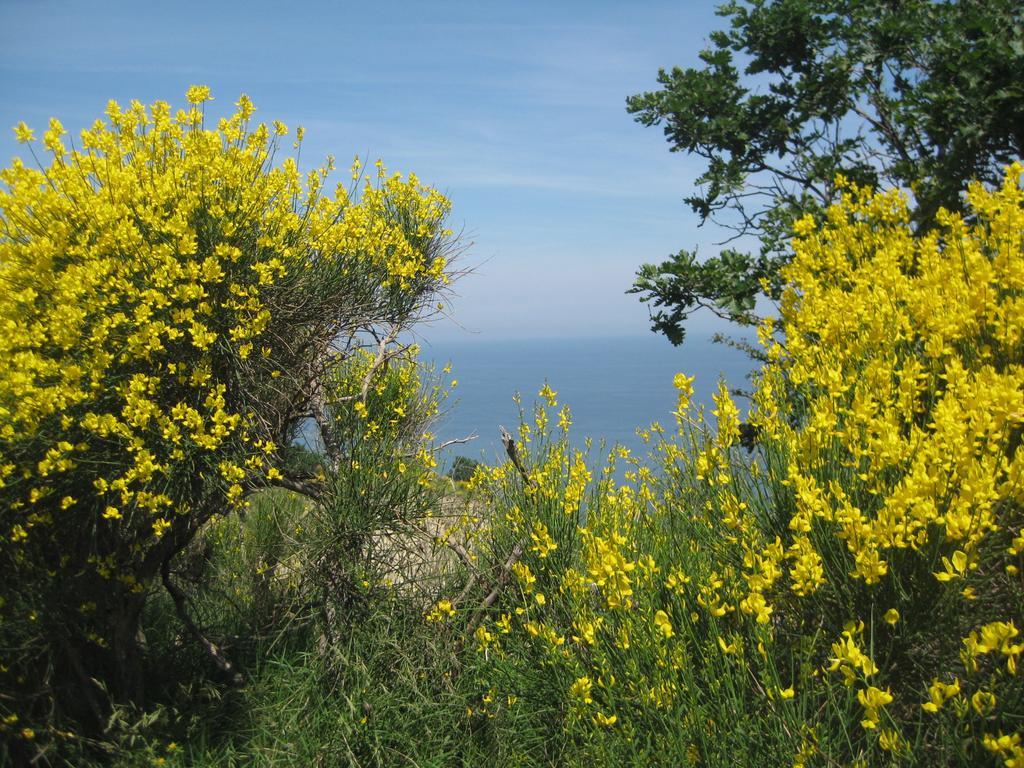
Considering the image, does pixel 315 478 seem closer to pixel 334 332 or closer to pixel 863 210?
pixel 334 332

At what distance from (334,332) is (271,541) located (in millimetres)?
2194

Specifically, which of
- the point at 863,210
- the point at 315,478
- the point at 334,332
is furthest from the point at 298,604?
the point at 863,210

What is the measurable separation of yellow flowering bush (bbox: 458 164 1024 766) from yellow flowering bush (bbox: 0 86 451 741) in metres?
1.51

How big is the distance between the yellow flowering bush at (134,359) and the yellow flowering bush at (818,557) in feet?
4.97

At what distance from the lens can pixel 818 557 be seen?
8.02 feet

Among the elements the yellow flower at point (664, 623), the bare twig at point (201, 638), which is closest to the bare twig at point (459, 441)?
the bare twig at point (201, 638)

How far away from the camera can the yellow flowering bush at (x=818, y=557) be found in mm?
2365

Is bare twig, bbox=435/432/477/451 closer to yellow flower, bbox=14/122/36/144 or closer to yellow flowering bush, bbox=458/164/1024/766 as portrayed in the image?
yellow flowering bush, bbox=458/164/1024/766

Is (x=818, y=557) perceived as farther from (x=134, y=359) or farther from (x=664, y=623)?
(x=134, y=359)

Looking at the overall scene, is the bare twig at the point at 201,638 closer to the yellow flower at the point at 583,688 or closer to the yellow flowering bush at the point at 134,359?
the yellow flowering bush at the point at 134,359

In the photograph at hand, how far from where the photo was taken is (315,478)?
460cm

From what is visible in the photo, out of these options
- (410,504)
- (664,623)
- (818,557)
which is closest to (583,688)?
(664,623)

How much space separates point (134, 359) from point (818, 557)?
3.11m

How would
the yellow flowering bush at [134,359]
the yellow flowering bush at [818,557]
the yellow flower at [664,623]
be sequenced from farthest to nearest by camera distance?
the yellow flowering bush at [134,359] → the yellow flower at [664,623] → the yellow flowering bush at [818,557]
